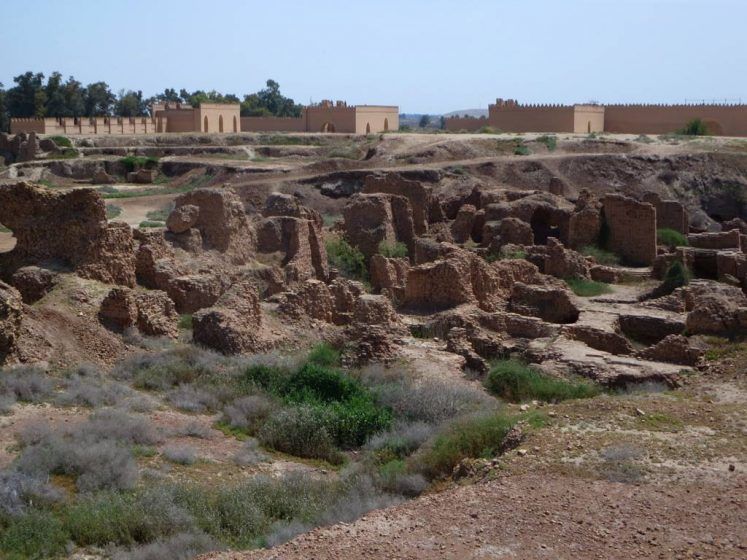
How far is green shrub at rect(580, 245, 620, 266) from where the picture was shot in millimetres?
22422

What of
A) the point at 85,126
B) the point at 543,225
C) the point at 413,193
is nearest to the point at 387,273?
the point at 413,193

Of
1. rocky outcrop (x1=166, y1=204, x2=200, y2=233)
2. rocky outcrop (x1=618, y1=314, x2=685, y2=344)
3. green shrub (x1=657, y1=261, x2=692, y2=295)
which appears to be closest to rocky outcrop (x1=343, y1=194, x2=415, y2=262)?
rocky outcrop (x1=166, y1=204, x2=200, y2=233)

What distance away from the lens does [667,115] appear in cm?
5409

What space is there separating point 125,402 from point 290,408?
6.47 feet

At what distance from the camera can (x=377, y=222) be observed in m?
22.4

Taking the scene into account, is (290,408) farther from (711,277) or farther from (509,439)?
(711,277)

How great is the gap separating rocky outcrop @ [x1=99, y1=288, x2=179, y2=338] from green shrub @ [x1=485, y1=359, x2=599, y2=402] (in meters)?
4.97

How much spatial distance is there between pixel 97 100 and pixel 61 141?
23.3m

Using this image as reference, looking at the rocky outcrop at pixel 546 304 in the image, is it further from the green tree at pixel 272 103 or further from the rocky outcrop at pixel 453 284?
the green tree at pixel 272 103

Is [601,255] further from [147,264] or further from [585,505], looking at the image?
[585,505]

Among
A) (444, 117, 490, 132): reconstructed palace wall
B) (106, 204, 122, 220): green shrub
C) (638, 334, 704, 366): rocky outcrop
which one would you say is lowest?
(638, 334, 704, 366): rocky outcrop

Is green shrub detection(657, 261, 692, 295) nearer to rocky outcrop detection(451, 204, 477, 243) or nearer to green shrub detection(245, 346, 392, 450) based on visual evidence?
rocky outcrop detection(451, 204, 477, 243)

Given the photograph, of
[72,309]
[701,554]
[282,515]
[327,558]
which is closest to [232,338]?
[72,309]

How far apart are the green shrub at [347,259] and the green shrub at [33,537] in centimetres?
1345
